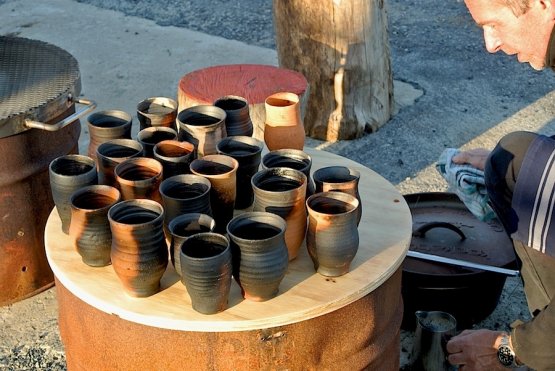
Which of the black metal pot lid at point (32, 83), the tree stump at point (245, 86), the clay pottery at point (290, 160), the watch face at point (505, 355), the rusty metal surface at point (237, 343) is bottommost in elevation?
the watch face at point (505, 355)

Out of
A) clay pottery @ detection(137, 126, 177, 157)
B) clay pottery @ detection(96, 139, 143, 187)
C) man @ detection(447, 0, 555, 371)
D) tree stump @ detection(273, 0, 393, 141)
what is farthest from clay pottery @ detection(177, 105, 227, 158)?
tree stump @ detection(273, 0, 393, 141)

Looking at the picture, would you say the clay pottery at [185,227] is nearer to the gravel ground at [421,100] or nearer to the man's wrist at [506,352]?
the man's wrist at [506,352]

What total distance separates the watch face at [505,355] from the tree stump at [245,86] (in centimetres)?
137

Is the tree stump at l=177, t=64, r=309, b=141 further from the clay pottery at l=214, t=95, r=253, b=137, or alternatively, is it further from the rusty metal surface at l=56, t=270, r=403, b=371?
the rusty metal surface at l=56, t=270, r=403, b=371

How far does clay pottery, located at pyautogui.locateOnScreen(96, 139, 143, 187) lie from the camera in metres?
2.45

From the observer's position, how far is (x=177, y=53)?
20.0 ft

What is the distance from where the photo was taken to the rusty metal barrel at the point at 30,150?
3057mm

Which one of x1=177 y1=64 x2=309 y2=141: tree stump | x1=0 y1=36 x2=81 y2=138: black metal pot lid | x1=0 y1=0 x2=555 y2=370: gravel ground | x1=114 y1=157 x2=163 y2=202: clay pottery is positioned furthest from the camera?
x1=177 y1=64 x2=309 y2=141: tree stump

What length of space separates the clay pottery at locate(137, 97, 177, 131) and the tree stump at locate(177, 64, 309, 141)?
1.80 feet

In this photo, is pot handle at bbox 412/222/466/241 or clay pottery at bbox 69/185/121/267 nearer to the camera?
clay pottery at bbox 69/185/121/267

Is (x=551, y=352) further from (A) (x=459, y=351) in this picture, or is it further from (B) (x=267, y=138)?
(B) (x=267, y=138)

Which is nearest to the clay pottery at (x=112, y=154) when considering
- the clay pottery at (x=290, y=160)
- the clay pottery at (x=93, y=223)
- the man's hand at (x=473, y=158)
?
the clay pottery at (x=93, y=223)

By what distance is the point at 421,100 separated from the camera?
530 cm

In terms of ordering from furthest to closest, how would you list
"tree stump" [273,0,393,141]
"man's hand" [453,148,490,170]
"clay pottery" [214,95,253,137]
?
"tree stump" [273,0,393,141] < "man's hand" [453,148,490,170] < "clay pottery" [214,95,253,137]
